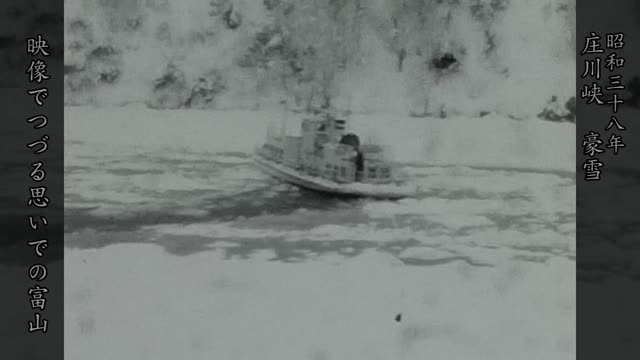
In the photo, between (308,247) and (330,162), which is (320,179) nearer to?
(330,162)

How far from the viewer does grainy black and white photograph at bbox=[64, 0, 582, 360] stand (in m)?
1.56

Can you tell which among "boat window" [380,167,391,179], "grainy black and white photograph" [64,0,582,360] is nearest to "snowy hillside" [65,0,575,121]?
"grainy black and white photograph" [64,0,582,360]

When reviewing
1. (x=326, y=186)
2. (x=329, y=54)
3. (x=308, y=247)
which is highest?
(x=329, y=54)

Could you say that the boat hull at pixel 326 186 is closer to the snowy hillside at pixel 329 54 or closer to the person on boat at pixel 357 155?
the person on boat at pixel 357 155

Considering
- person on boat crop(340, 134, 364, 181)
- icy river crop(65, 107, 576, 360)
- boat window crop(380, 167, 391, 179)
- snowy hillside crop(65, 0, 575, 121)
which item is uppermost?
snowy hillside crop(65, 0, 575, 121)

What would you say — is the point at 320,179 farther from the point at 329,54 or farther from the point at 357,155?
the point at 329,54

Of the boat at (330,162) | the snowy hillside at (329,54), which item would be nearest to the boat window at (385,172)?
the boat at (330,162)

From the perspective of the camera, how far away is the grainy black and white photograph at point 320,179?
61.4 inches

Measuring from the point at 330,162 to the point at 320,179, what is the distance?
44 mm

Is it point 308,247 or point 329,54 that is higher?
point 329,54

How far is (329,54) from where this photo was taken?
1633 mm

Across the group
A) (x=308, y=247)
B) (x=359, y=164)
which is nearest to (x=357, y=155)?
(x=359, y=164)

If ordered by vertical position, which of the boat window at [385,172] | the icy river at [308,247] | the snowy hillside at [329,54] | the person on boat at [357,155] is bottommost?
the icy river at [308,247]

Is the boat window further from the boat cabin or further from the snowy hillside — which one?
the snowy hillside
